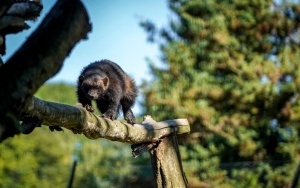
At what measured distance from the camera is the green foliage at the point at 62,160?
1091cm

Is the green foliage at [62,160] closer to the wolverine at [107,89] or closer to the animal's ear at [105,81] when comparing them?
the wolverine at [107,89]

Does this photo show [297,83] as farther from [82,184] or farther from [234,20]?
[82,184]

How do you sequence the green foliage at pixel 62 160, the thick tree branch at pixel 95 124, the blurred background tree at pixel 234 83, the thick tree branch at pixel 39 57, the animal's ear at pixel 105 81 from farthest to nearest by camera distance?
the blurred background tree at pixel 234 83 < the green foliage at pixel 62 160 < the animal's ear at pixel 105 81 < the thick tree branch at pixel 95 124 < the thick tree branch at pixel 39 57

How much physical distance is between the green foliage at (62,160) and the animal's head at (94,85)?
3.17 metres

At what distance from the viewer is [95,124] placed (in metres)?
4.24

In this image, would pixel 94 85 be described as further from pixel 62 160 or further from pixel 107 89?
pixel 62 160

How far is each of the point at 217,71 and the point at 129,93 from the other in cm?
1193

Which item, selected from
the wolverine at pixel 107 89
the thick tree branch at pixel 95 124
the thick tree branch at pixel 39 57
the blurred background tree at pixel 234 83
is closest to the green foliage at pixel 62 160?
the blurred background tree at pixel 234 83

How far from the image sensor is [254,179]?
477 inches

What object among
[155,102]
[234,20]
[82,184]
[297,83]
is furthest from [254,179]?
[234,20]

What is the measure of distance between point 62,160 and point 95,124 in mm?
34351

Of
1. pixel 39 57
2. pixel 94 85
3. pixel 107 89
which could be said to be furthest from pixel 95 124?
pixel 39 57

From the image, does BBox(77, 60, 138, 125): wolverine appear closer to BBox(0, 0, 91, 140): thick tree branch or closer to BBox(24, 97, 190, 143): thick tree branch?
BBox(24, 97, 190, 143): thick tree branch

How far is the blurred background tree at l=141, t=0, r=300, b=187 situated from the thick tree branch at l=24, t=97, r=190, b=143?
10.6 m
